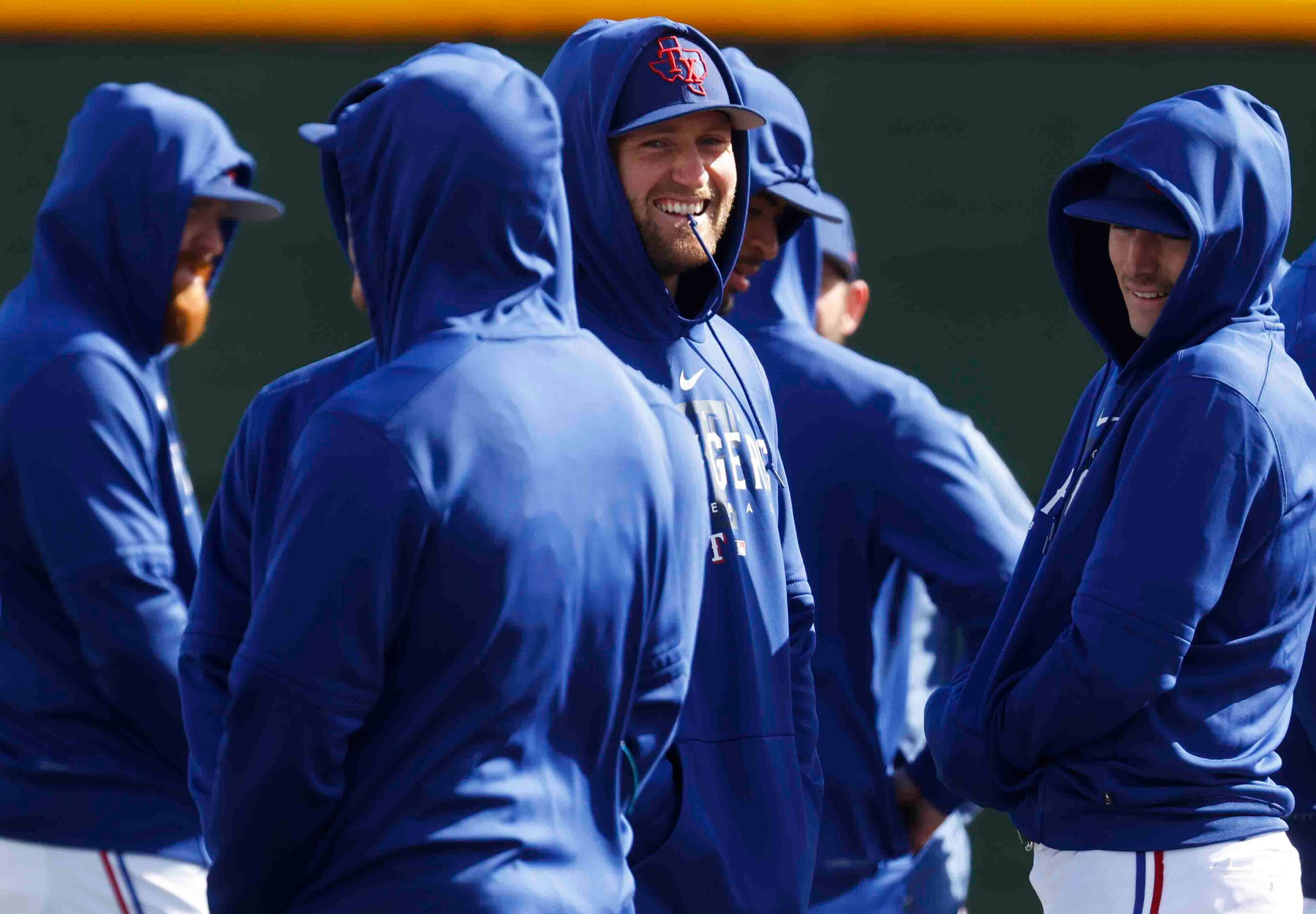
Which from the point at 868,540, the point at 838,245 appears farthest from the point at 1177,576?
the point at 838,245

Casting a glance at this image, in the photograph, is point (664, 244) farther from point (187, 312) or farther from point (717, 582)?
point (187, 312)

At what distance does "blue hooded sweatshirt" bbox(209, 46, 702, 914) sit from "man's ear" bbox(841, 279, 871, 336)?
7.49 ft

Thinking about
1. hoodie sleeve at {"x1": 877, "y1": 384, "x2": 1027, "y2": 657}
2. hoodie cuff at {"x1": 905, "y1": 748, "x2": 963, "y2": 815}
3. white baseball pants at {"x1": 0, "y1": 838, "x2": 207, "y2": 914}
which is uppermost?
hoodie sleeve at {"x1": 877, "y1": 384, "x2": 1027, "y2": 657}

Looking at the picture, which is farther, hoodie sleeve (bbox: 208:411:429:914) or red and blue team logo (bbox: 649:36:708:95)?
red and blue team logo (bbox: 649:36:708:95)

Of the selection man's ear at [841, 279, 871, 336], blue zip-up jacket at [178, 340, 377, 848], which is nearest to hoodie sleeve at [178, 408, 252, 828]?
blue zip-up jacket at [178, 340, 377, 848]

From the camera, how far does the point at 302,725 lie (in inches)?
68.4

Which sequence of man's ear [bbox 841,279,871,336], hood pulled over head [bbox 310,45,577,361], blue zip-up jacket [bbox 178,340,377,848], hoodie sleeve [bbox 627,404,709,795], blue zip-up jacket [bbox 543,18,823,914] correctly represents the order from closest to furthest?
hood pulled over head [bbox 310,45,577,361] < hoodie sleeve [bbox 627,404,709,795] < blue zip-up jacket [bbox 178,340,377,848] < blue zip-up jacket [bbox 543,18,823,914] < man's ear [bbox 841,279,871,336]

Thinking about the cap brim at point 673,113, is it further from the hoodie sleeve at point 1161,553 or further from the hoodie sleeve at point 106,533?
the hoodie sleeve at point 106,533

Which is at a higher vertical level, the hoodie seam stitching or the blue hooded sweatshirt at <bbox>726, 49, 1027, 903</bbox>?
the hoodie seam stitching

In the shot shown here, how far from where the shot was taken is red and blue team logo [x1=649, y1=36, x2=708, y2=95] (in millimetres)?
2707

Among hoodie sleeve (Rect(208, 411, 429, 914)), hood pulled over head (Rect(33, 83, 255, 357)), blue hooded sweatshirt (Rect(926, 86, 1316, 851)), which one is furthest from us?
hood pulled over head (Rect(33, 83, 255, 357))

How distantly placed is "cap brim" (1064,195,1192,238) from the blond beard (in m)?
1.70

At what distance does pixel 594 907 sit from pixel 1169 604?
103 centimetres

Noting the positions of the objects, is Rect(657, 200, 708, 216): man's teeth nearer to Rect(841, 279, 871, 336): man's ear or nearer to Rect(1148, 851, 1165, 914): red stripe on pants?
Rect(1148, 851, 1165, 914): red stripe on pants
